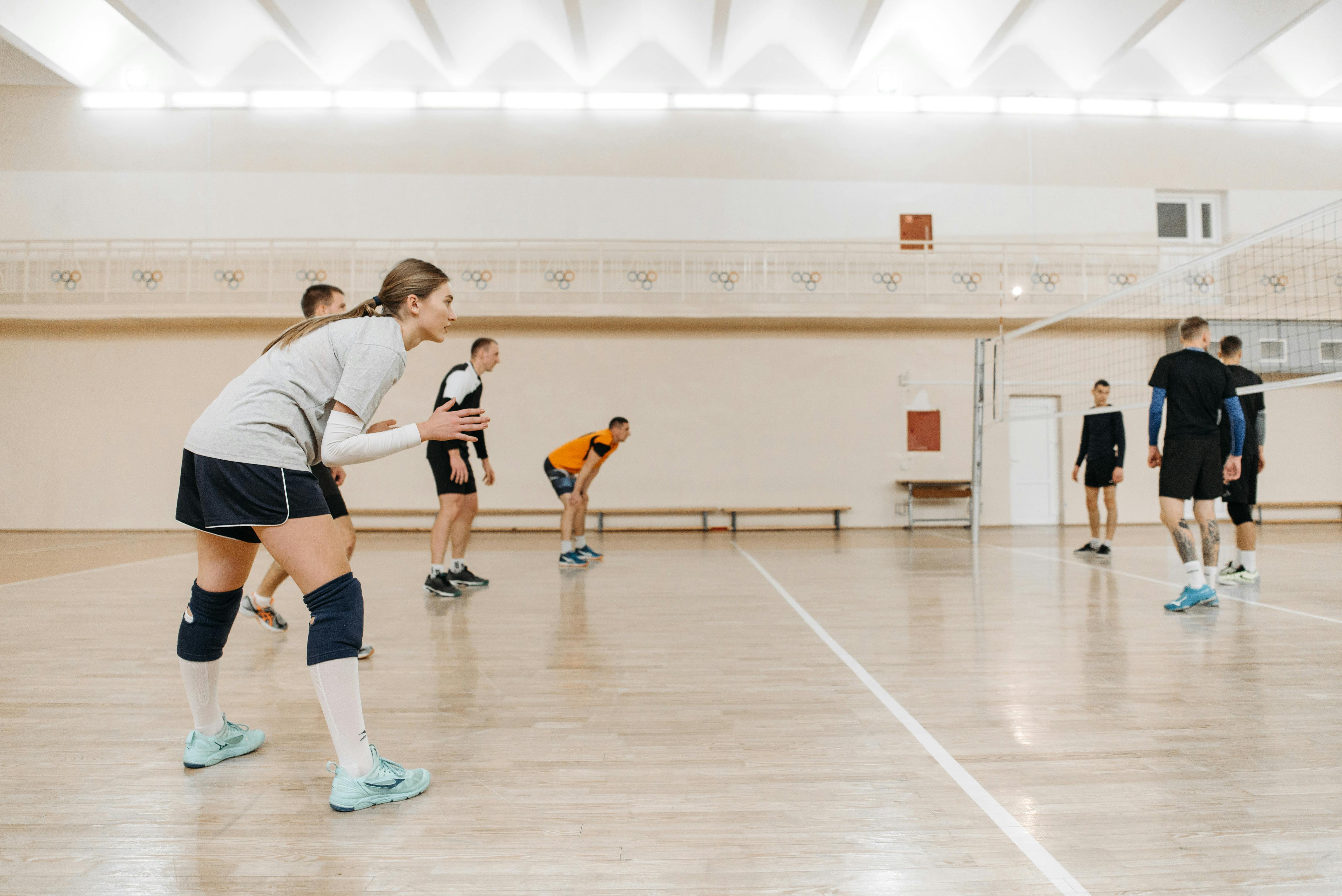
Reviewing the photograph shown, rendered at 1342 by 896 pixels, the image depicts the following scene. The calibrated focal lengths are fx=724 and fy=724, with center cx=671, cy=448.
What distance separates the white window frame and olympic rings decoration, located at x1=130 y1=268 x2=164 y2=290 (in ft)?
57.0

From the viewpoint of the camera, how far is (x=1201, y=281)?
11.8m

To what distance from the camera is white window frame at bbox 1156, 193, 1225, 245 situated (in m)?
13.0

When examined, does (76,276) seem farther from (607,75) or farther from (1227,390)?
(1227,390)

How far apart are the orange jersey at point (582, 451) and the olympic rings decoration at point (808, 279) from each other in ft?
22.0

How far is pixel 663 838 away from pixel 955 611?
309cm

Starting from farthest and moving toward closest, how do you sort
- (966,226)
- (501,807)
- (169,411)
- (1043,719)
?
1. (966,226)
2. (169,411)
3. (1043,719)
4. (501,807)

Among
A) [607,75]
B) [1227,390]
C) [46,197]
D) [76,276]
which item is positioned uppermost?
[607,75]

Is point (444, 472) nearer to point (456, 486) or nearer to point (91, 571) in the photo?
point (456, 486)

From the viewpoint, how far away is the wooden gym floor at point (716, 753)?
144 cm

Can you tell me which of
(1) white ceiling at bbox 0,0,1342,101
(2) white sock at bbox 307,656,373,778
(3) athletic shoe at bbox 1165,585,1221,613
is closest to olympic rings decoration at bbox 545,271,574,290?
(1) white ceiling at bbox 0,0,1342,101

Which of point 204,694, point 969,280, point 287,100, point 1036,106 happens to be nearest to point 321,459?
point 204,694

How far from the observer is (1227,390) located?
14.0 feet

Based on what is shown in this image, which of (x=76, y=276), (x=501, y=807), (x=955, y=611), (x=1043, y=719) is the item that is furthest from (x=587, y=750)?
(x=76, y=276)

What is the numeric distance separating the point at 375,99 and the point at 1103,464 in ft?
42.5
